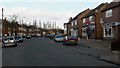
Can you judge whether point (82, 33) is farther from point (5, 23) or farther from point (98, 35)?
point (5, 23)

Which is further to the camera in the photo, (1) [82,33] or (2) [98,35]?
(1) [82,33]

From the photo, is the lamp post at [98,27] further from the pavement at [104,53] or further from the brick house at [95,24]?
the pavement at [104,53]

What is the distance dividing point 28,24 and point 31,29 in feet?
14.5

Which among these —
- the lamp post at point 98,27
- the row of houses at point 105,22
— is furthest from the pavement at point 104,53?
the lamp post at point 98,27

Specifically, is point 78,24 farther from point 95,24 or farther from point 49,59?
point 49,59

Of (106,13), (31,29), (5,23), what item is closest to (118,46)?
(106,13)

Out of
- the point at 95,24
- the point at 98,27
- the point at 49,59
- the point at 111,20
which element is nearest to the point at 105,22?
the point at 111,20

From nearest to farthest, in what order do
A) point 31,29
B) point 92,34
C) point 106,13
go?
1. point 106,13
2. point 92,34
3. point 31,29

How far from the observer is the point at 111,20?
47406mm

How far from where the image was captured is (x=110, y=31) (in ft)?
157

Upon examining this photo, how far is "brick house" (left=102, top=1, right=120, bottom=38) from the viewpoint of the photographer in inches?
1738

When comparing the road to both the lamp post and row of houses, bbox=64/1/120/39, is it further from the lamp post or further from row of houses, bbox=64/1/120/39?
the lamp post

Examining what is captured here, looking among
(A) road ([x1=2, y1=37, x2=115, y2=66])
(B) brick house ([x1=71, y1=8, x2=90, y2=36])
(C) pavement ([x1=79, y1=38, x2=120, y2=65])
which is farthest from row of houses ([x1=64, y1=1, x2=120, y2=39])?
(A) road ([x1=2, y1=37, x2=115, y2=66])

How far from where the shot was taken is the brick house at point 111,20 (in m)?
44.1
